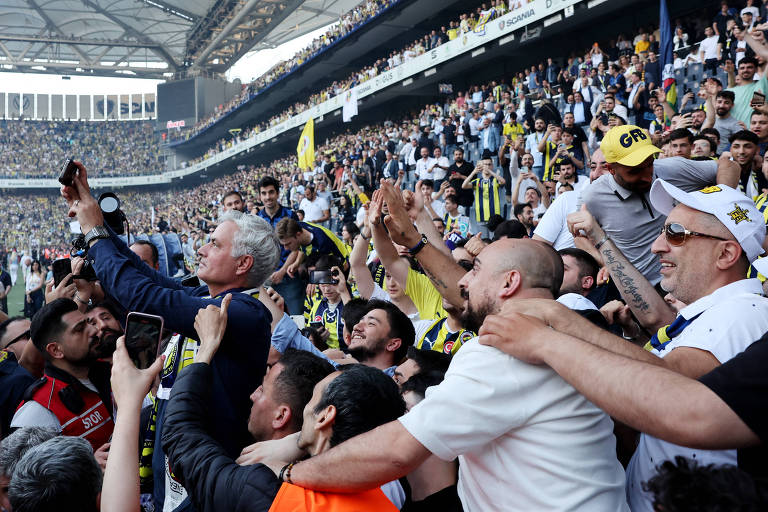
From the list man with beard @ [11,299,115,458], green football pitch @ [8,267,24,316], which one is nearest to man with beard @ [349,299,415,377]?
man with beard @ [11,299,115,458]

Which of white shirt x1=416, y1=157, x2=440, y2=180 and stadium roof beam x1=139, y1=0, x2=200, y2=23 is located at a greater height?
stadium roof beam x1=139, y1=0, x2=200, y2=23

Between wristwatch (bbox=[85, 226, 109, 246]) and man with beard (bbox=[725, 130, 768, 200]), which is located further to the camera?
man with beard (bbox=[725, 130, 768, 200])

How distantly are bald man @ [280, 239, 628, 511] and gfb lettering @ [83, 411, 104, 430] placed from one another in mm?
1833

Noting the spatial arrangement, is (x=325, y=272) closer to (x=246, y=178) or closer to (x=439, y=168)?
(x=439, y=168)

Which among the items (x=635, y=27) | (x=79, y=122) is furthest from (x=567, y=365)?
(x=79, y=122)

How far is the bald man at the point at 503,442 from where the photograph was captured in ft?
4.63

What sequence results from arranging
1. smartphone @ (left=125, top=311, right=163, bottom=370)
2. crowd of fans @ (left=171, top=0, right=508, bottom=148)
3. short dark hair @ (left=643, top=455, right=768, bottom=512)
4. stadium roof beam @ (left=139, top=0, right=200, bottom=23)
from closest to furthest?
short dark hair @ (left=643, top=455, right=768, bottom=512) < smartphone @ (left=125, top=311, right=163, bottom=370) < crowd of fans @ (left=171, top=0, right=508, bottom=148) < stadium roof beam @ (left=139, top=0, right=200, bottom=23)

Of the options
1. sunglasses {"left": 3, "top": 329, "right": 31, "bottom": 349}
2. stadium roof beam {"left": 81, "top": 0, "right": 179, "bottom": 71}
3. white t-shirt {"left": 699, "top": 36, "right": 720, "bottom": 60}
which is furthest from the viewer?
stadium roof beam {"left": 81, "top": 0, "right": 179, "bottom": 71}

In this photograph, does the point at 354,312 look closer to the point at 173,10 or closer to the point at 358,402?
the point at 358,402

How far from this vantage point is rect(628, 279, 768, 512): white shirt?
1.64 metres

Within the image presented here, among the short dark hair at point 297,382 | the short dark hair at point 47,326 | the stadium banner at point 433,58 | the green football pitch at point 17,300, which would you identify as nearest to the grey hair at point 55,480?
the short dark hair at point 297,382

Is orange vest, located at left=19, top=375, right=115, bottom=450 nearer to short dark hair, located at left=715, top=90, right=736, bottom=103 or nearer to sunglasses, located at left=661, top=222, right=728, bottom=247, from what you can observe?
sunglasses, located at left=661, top=222, right=728, bottom=247

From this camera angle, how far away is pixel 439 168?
1273cm

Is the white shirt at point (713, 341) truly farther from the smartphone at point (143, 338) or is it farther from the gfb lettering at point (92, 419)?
the gfb lettering at point (92, 419)
